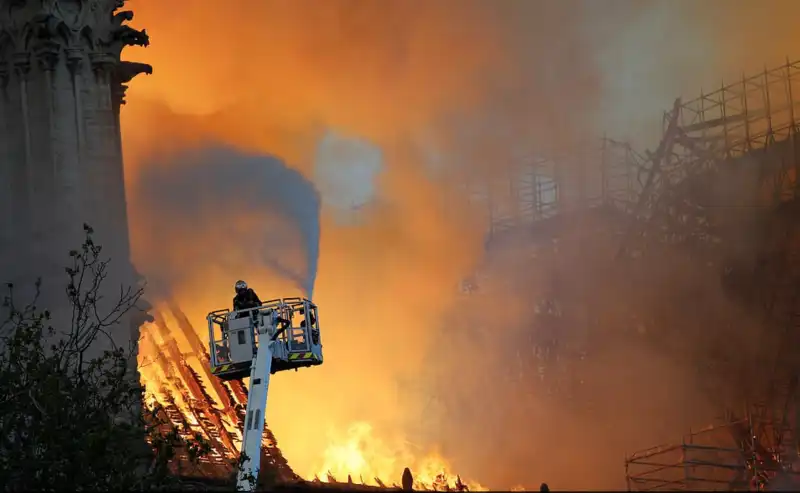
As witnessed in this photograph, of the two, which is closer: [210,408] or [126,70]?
[126,70]

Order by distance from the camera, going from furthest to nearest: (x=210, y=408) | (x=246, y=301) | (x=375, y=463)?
(x=375, y=463) → (x=210, y=408) → (x=246, y=301)

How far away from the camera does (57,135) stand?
1093 inches

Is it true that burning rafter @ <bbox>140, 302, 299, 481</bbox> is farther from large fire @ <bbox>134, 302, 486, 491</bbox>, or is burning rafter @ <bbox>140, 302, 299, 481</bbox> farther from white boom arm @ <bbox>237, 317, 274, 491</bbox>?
white boom arm @ <bbox>237, 317, 274, 491</bbox>

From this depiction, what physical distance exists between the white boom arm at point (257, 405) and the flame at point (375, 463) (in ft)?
68.1

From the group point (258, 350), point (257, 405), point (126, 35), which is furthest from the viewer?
point (126, 35)

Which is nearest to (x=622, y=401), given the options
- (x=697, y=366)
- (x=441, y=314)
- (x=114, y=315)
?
(x=697, y=366)

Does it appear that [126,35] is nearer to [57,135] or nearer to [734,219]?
[57,135]

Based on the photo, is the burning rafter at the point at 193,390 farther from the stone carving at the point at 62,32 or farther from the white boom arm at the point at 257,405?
the white boom arm at the point at 257,405

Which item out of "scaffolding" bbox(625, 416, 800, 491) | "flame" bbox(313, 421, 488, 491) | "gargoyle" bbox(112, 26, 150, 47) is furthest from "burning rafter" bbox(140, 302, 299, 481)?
"gargoyle" bbox(112, 26, 150, 47)

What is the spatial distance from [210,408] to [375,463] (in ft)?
27.0

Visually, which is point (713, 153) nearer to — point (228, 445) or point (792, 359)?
point (792, 359)

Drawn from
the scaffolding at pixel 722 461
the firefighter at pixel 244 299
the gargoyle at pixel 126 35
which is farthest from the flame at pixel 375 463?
the firefighter at pixel 244 299

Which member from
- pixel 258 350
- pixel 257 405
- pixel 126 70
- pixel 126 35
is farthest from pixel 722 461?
pixel 126 35

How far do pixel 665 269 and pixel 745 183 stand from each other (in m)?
3.71
